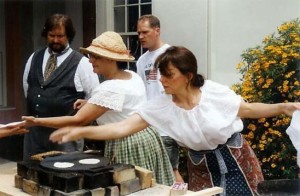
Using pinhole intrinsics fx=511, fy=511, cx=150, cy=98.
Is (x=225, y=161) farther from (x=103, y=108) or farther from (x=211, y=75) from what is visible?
(x=211, y=75)

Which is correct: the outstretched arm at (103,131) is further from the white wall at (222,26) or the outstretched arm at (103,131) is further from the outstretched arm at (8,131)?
the white wall at (222,26)

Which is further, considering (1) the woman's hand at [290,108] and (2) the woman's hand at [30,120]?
(2) the woman's hand at [30,120]

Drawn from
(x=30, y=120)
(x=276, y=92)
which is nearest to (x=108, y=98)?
(x=30, y=120)

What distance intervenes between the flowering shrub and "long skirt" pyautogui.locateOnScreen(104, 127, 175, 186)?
1.38m

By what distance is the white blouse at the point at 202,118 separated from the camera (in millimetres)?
2650

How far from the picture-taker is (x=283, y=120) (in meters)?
4.15

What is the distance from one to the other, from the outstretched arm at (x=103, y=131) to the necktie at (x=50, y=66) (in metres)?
1.14

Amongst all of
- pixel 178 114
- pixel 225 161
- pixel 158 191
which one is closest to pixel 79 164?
pixel 158 191

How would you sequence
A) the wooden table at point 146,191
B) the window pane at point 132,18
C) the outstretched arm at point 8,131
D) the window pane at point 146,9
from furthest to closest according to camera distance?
the window pane at point 132,18, the window pane at point 146,9, the outstretched arm at point 8,131, the wooden table at point 146,191

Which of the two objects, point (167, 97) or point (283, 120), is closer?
point (167, 97)

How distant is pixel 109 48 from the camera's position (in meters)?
2.98

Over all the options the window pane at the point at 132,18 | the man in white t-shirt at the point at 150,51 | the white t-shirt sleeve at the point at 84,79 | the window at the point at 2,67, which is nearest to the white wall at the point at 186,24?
the window pane at the point at 132,18

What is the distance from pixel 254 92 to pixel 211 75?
0.68 meters

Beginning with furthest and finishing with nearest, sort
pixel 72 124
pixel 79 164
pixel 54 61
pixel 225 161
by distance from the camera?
1. pixel 54 61
2. pixel 72 124
3. pixel 225 161
4. pixel 79 164
